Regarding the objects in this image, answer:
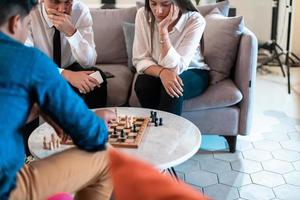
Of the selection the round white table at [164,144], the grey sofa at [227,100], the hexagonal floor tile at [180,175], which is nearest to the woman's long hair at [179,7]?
the grey sofa at [227,100]

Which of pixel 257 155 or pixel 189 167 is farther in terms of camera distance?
pixel 257 155

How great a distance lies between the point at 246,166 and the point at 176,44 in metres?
0.73

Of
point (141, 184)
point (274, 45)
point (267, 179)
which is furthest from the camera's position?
point (274, 45)

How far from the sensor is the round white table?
1459 mm

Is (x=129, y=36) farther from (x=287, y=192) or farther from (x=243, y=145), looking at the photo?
(x=287, y=192)

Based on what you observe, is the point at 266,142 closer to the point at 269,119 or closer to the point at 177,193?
the point at 269,119

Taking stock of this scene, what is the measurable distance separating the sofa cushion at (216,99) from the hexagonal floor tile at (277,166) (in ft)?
1.18

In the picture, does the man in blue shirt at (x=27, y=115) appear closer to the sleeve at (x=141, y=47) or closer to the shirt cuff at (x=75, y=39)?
the shirt cuff at (x=75, y=39)

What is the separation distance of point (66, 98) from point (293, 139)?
1.85 m

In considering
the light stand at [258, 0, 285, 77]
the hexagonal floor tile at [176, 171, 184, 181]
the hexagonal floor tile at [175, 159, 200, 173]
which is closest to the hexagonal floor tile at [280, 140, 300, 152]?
the hexagonal floor tile at [175, 159, 200, 173]

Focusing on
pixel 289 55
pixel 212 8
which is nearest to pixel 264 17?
pixel 289 55

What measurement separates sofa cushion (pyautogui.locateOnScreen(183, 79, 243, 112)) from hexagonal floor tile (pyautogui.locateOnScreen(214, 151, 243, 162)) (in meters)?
0.27

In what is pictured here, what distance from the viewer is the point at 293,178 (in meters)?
2.10

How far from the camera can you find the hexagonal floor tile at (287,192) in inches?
76.2
